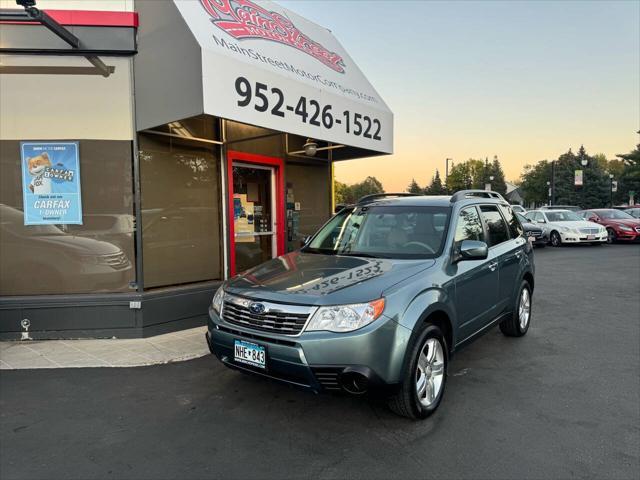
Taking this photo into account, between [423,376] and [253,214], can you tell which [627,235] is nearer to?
[253,214]

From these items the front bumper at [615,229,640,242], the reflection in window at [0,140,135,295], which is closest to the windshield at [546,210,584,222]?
the front bumper at [615,229,640,242]

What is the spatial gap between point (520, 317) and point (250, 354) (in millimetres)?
3831

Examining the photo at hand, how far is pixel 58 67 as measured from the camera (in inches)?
224

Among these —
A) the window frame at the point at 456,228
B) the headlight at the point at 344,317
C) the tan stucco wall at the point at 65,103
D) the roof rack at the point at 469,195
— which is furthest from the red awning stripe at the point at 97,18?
the headlight at the point at 344,317

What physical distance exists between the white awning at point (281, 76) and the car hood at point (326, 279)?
6.88 ft

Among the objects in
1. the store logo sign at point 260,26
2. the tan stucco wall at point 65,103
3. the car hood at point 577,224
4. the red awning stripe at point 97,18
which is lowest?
the car hood at point 577,224

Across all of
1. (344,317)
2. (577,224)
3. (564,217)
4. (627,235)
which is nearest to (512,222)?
(344,317)

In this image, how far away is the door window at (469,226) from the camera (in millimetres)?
4274

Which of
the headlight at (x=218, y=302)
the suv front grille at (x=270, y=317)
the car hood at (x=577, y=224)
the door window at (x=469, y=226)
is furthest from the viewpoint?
the car hood at (x=577, y=224)

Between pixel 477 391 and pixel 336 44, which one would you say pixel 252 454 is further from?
pixel 336 44

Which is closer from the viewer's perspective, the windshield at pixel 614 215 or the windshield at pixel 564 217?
the windshield at pixel 564 217

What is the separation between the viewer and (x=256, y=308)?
3.35 m

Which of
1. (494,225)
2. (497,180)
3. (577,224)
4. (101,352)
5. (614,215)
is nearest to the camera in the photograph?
(494,225)

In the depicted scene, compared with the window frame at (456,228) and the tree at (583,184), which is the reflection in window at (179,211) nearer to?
the window frame at (456,228)
